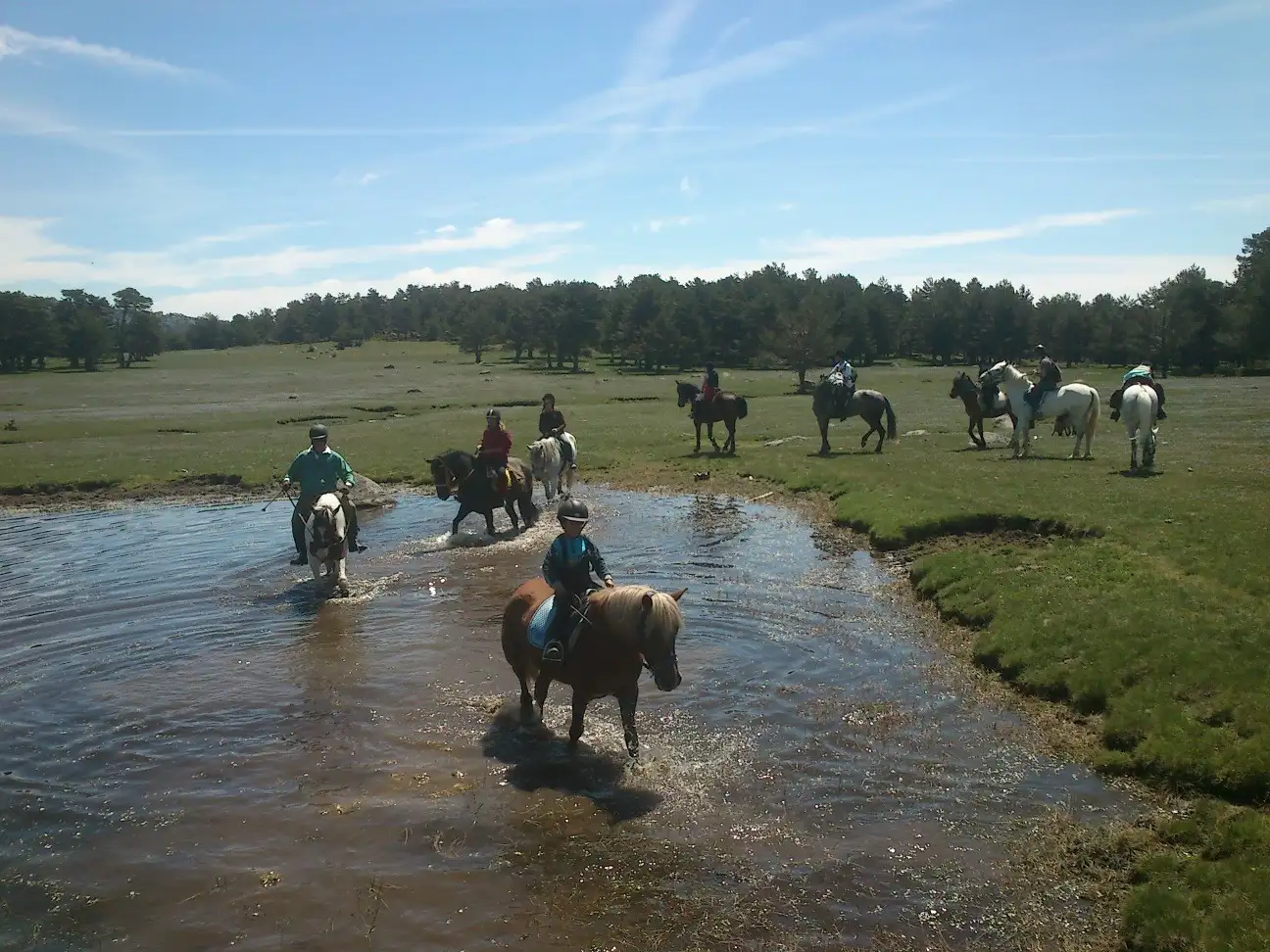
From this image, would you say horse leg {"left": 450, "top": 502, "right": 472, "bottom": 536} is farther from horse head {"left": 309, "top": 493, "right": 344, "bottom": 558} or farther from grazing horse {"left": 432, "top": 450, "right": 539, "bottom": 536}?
horse head {"left": 309, "top": 493, "right": 344, "bottom": 558}

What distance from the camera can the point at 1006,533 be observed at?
666 inches

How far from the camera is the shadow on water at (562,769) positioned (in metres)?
8.21

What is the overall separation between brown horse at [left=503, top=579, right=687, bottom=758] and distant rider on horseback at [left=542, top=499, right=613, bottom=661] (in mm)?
228

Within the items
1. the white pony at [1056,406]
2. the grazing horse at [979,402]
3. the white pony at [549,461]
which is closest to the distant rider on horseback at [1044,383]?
the white pony at [1056,406]

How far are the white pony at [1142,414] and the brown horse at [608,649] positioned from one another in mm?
17787

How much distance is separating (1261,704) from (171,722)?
11702 millimetres

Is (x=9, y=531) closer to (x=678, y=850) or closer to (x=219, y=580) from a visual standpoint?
(x=219, y=580)

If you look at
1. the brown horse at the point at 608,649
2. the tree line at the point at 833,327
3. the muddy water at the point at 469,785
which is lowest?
the muddy water at the point at 469,785

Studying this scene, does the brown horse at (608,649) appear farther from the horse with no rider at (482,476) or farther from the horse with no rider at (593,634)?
the horse with no rider at (482,476)

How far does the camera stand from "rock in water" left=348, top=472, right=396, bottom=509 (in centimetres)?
2505

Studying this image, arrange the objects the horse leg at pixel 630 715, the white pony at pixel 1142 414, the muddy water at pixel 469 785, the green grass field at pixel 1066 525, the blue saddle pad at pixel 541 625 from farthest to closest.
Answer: the white pony at pixel 1142 414 → the blue saddle pad at pixel 541 625 → the horse leg at pixel 630 715 → the green grass field at pixel 1066 525 → the muddy water at pixel 469 785

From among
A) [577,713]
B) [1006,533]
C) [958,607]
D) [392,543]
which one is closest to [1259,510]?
[1006,533]

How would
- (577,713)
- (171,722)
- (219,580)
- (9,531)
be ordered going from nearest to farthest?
(577,713) < (171,722) < (219,580) < (9,531)

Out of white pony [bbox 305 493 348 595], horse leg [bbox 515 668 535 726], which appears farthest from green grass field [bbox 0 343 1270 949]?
white pony [bbox 305 493 348 595]
